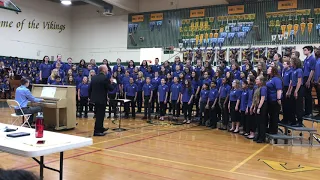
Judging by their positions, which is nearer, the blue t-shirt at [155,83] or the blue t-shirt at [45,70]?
the blue t-shirt at [155,83]

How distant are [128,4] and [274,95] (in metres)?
12.4

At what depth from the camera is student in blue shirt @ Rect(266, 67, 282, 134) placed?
20.9 ft

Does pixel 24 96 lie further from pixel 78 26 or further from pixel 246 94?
pixel 78 26

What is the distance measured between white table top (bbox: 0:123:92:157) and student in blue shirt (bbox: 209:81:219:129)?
6.21 m

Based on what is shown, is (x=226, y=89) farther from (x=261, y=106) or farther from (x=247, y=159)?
(x=247, y=159)

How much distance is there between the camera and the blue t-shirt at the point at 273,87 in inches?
251

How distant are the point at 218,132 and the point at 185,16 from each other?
9249mm

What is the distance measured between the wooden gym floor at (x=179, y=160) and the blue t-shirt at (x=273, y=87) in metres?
1.05

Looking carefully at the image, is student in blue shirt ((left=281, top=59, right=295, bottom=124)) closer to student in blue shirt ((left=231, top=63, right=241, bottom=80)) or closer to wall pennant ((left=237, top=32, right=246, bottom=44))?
student in blue shirt ((left=231, top=63, right=241, bottom=80))

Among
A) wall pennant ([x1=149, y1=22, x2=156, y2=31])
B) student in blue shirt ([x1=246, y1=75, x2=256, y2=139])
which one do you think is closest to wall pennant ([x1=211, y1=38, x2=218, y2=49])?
wall pennant ([x1=149, y1=22, x2=156, y2=31])

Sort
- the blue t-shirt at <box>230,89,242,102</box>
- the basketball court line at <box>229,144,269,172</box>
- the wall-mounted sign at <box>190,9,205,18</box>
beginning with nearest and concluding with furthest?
the basketball court line at <box>229,144,269,172</box>, the blue t-shirt at <box>230,89,242,102</box>, the wall-mounted sign at <box>190,9,205,18</box>

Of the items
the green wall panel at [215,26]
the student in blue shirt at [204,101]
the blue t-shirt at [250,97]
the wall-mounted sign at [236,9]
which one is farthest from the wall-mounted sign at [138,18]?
the blue t-shirt at [250,97]

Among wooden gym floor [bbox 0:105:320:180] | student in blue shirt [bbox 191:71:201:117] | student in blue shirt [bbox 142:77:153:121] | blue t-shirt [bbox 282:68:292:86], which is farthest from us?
student in blue shirt [bbox 142:77:153:121]

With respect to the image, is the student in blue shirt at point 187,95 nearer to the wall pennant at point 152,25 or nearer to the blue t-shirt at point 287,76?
the blue t-shirt at point 287,76
